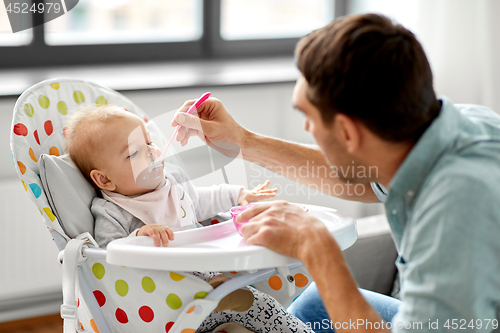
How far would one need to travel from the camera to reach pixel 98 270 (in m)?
1.07

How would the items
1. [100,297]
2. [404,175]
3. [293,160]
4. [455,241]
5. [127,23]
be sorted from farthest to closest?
1. [127,23]
2. [293,160]
3. [100,297]
4. [404,175]
5. [455,241]

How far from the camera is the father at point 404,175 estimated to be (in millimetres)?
766

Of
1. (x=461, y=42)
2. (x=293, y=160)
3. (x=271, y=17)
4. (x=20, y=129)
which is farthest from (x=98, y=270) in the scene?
(x=271, y=17)

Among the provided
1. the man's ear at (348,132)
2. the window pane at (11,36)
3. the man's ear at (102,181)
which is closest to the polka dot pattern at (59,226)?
the man's ear at (102,181)

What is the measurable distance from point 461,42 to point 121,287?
5.80 ft

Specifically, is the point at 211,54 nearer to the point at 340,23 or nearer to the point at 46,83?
the point at 46,83

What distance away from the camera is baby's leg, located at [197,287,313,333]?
113 centimetres

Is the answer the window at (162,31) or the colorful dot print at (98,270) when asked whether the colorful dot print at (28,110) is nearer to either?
the colorful dot print at (98,270)

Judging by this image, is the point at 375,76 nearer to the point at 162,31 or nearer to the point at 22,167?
the point at 22,167

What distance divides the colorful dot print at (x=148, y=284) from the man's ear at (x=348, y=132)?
18.2 inches

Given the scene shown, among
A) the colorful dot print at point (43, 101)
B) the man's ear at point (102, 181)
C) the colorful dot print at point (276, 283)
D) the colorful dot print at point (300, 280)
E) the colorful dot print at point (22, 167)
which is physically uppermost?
the colorful dot print at point (43, 101)

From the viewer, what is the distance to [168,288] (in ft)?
3.26

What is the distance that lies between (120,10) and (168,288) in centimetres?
177

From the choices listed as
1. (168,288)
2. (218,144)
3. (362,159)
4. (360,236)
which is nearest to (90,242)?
(168,288)
